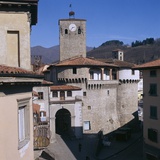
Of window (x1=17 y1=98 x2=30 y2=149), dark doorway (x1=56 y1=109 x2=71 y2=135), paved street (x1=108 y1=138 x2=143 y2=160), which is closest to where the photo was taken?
window (x1=17 y1=98 x2=30 y2=149)

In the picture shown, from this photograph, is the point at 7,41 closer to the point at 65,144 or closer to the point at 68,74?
the point at 65,144

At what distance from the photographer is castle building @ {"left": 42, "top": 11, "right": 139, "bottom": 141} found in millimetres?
44906

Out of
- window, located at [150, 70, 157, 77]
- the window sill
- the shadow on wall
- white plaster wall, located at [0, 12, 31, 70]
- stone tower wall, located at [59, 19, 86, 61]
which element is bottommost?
the shadow on wall

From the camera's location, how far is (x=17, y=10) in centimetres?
1010

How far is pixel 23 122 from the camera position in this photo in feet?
28.2

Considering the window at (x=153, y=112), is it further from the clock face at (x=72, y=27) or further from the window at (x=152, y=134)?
the clock face at (x=72, y=27)

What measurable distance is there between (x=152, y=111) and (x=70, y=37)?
26.3 m

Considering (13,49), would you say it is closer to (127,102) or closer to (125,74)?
(125,74)

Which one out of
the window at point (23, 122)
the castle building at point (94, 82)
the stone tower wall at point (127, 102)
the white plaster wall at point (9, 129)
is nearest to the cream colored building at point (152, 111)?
the castle building at point (94, 82)

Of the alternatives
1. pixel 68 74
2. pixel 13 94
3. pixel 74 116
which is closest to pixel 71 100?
pixel 74 116

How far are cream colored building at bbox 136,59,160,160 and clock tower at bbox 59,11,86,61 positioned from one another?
21752mm

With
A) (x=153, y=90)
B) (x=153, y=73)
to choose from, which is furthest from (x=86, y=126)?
(x=153, y=73)

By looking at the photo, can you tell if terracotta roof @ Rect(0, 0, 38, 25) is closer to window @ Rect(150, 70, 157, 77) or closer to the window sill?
the window sill

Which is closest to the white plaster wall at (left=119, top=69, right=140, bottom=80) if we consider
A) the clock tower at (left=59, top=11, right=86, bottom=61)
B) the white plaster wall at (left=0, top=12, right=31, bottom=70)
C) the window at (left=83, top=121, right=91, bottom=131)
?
the clock tower at (left=59, top=11, right=86, bottom=61)
